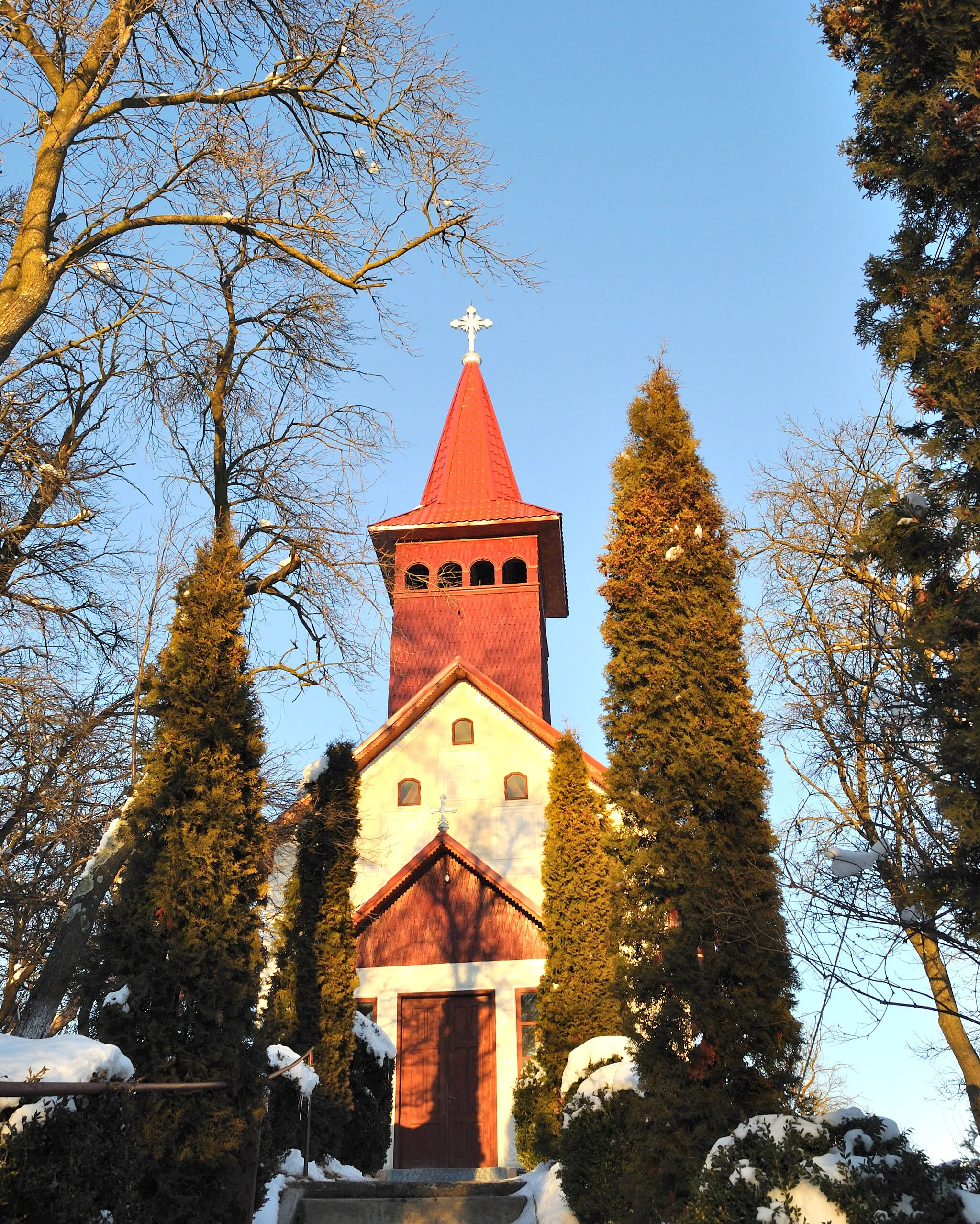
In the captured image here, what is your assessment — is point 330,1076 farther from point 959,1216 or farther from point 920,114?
point 920,114

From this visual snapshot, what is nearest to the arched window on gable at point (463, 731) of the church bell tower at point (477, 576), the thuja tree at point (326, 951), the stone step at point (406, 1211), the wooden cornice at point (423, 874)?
the church bell tower at point (477, 576)

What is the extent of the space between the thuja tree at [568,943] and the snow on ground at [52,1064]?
22.9ft

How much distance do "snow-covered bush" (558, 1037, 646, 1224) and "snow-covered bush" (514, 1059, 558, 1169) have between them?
2577 millimetres

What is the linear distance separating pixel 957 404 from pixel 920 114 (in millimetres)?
1708

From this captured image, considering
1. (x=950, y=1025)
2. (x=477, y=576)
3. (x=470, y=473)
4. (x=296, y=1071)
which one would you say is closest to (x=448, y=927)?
(x=296, y=1071)

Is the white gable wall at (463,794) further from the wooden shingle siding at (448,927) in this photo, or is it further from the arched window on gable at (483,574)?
the arched window on gable at (483,574)

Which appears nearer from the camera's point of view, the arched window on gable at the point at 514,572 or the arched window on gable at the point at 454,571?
the arched window on gable at the point at 454,571

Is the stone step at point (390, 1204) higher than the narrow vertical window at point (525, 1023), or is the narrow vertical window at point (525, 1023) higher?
the narrow vertical window at point (525, 1023)

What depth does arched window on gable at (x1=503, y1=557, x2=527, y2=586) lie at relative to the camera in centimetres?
2483

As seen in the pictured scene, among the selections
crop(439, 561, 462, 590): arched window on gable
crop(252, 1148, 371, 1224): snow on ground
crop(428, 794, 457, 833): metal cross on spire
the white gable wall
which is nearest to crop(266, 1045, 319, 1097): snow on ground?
crop(252, 1148, 371, 1224): snow on ground

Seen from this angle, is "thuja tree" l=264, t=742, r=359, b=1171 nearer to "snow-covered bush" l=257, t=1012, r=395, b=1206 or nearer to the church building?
"snow-covered bush" l=257, t=1012, r=395, b=1206

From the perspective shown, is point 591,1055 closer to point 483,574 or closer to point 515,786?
point 515,786

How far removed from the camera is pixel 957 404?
5.18m

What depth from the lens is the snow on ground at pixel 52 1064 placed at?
4.74 metres
